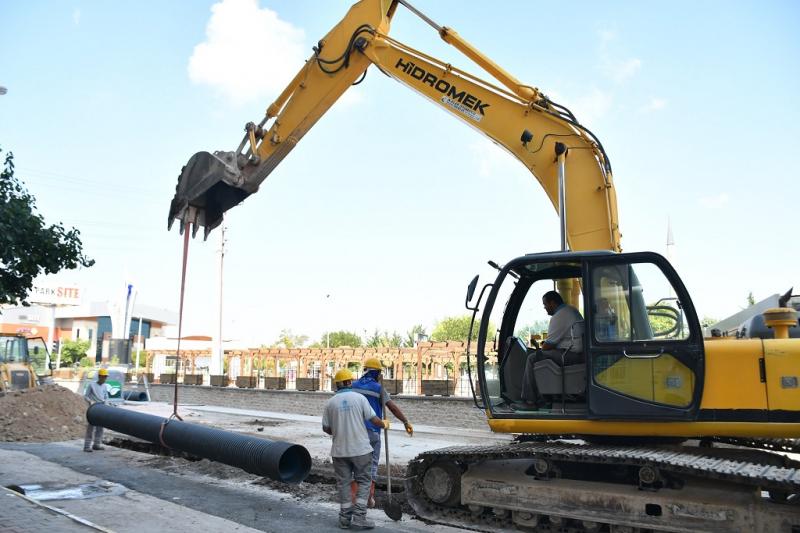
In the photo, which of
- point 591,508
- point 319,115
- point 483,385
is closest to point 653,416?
point 591,508

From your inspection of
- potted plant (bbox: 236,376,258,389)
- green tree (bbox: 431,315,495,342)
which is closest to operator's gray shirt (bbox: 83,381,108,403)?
potted plant (bbox: 236,376,258,389)

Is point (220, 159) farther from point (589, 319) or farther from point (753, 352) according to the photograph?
point (753, 352)

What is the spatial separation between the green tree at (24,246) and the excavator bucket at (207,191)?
5.01 ft

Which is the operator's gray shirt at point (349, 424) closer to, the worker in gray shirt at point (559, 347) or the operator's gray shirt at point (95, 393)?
the worker in gray shirt at point (559, 347)

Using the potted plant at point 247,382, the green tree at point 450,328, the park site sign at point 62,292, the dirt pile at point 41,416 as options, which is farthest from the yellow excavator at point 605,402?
the park site sign at point 62,292

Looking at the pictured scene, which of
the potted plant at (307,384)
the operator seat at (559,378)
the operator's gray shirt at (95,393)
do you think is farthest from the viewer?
the potted plant at (307,384)

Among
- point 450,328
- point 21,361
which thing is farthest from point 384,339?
point 21,361

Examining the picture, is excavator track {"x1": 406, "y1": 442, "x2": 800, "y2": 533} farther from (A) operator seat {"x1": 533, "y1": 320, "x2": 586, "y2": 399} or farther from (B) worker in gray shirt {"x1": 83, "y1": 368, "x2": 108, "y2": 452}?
(B) worker in gray shirt {"x1": 83, "y1": 368, "x2": 108, "y2": 452}

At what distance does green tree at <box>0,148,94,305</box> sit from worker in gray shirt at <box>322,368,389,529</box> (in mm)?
4796

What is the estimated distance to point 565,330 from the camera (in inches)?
240

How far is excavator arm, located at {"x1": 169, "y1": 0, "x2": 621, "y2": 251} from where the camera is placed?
716cm

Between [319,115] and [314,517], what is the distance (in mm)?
5503

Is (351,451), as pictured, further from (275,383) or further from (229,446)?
(275,383)

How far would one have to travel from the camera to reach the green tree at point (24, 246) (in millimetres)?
8273
